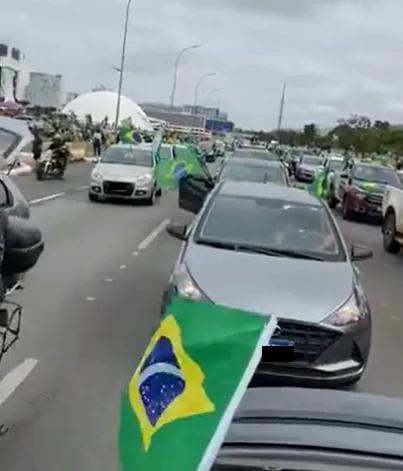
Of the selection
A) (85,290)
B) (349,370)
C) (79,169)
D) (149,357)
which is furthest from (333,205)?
(149,357)

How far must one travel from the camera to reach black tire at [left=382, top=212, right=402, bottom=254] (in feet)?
62.3

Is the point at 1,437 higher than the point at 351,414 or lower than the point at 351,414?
lower

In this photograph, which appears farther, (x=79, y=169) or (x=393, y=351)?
(x=79, y=169)

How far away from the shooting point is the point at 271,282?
751cm

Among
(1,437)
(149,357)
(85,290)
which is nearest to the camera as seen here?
(149,357)

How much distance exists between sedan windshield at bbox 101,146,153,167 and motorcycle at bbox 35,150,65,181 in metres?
5.08

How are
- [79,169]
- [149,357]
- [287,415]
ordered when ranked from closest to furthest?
[287,415]
[149,357]
[79,169]

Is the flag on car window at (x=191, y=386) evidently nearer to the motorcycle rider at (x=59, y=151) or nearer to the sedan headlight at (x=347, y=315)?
the sedan headlight at (x=347, y=315)

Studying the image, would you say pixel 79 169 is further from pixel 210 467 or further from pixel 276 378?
pixel 210 467

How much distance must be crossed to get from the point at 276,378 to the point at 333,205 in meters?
25.2

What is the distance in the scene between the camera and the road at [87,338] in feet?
19.5

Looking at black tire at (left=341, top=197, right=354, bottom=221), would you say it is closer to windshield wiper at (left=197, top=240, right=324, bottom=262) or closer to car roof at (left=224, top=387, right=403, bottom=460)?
windshield wiper at (left=197, top=240, right=324, bottom=262)

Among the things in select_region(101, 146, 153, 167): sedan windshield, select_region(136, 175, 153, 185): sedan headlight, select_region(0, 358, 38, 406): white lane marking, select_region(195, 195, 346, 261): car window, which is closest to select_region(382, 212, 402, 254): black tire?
select_region(136, 175, 153, 185): sedan headlight

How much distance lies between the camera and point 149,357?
10.9 feet
